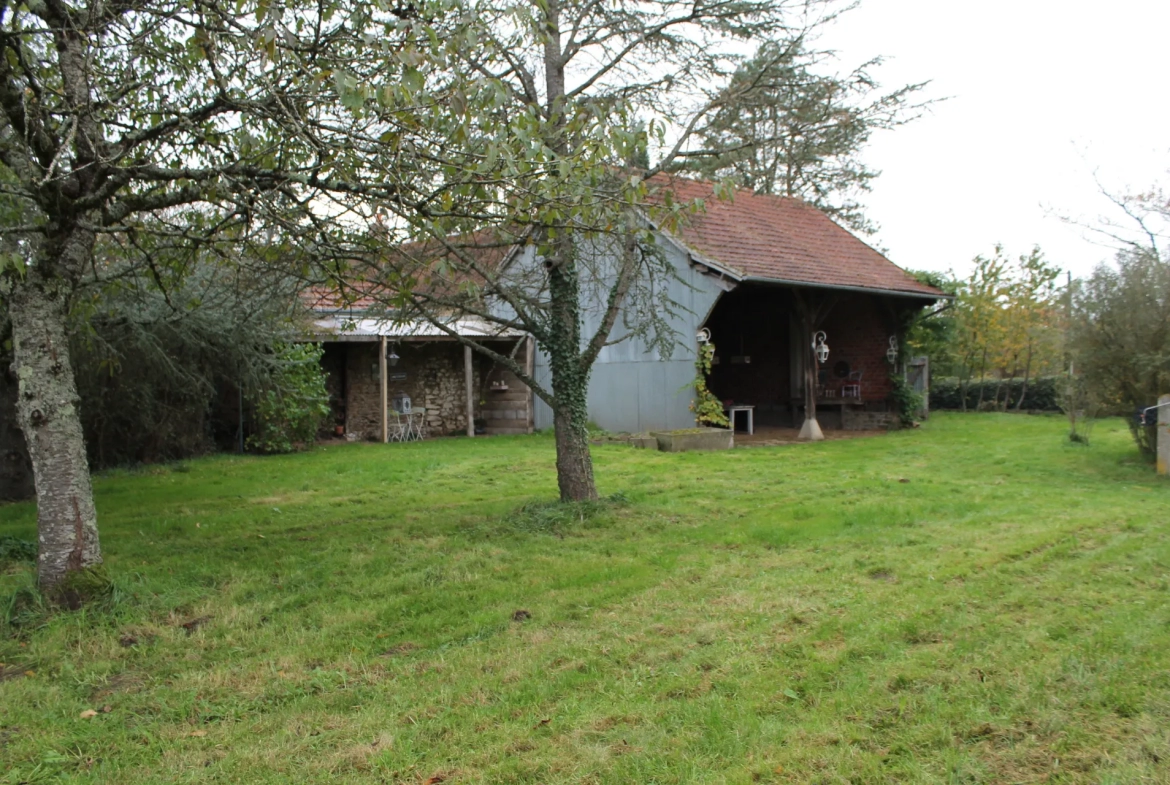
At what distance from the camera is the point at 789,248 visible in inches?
676

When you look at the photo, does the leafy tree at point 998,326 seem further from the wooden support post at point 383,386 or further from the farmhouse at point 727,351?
the wooden support post at point 383,386

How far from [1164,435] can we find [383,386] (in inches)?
485

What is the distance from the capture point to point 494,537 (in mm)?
6910

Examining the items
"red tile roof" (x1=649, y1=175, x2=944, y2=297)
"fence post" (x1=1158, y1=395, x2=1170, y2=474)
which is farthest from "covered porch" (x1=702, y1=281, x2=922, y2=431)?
"fence post" (x1=1158, y1=395, x2=1170, y2=474)

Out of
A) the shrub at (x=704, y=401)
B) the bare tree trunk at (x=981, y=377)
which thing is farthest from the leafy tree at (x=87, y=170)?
the bare tree trunk at (x=981, y=377)

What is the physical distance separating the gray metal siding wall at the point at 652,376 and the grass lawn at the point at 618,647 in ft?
23.4

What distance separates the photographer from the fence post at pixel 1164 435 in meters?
9.99

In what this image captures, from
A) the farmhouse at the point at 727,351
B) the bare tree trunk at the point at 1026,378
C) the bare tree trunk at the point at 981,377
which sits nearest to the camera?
the farmhouse at the point at 727,351

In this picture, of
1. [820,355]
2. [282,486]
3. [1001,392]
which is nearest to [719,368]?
[820,355]

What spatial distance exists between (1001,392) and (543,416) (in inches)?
535

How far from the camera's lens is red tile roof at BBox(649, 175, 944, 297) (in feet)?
50.0

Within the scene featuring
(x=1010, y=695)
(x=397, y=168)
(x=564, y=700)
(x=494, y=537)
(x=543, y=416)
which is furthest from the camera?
(x=543, y=416)

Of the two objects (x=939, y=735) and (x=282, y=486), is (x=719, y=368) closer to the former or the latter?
(x=282, y=486)

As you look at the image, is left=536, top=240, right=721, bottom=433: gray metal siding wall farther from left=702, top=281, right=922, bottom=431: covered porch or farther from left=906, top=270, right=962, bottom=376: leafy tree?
left=906, top=270, right=962, bottom=376: leafy tree
